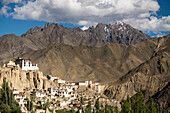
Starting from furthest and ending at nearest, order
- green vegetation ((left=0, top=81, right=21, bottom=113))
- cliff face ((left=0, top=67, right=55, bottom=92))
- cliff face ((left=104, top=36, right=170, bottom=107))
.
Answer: cliff face ((left=104, top=36, right=170, bottom=107)), cliff face ((left=0, top=67, right=55, bottom=92)), green vegetation ((left=0, top=81, right=21, bottom=113))

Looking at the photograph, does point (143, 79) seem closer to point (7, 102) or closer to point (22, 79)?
point (22, 79)

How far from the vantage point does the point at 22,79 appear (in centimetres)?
8044

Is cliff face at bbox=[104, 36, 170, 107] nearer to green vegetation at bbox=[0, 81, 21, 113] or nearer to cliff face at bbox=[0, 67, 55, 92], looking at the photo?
cliff face at bbox=[0, 67, 55, 92]

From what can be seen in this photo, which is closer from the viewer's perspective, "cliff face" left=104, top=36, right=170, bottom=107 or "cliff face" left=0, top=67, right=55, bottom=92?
"cliff face" left=0, top=67, right=55, bottom=92

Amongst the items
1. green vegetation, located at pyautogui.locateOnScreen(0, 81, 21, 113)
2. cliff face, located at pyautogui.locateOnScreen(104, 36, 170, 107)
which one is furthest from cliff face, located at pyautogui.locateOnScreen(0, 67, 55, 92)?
cliff face, located at pyautogui.locateOnScreen(104, 36, 170, 107)

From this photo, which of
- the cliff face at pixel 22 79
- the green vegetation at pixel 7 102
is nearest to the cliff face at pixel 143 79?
the cliff face at pixel 22 79

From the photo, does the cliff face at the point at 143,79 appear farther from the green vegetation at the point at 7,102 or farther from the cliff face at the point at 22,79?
the green vegetation at the point at 7,102

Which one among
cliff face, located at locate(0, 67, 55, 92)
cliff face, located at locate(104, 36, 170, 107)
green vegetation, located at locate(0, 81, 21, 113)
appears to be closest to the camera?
green vegetation, located at locate(0, 81, 21, 113)

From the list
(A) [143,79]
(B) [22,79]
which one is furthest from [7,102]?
(A) [143,79]

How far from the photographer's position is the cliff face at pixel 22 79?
235 feet

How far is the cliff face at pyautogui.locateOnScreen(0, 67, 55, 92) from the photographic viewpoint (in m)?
71.7

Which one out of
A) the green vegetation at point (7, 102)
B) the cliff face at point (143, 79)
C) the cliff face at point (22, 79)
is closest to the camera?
the green vegetation at point (7, 102)

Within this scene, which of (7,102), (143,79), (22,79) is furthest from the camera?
(143,79)

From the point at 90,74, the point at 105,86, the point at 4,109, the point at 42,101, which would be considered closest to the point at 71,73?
the point at 90,74
